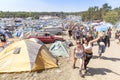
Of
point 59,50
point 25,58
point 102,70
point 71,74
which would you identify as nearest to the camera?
point 71,74

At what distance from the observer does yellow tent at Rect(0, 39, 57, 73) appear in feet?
38.0

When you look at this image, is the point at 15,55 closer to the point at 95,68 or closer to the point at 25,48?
the point at 25,48

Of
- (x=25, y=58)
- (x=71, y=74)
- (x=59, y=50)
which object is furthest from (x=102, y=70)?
(x=59, y=50)

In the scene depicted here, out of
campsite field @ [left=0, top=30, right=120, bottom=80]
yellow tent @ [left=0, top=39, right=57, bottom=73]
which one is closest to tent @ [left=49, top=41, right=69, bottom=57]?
yellow tent @ [left=0, top=39, right=57, bottom=73]

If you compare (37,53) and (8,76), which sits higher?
(37,53)

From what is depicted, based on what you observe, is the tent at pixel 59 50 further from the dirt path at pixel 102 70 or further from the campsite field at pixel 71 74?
the campsite field at pixel 71 74

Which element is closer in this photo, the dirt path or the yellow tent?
the dirt path

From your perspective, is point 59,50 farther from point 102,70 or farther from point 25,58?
point 102,70

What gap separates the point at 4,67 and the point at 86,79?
13.9ft

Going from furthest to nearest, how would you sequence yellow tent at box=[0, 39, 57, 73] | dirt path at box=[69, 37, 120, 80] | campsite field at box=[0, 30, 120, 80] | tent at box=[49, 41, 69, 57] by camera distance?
tent at box=[49, 41, 69, 57]
yellow tent at box=[0, 39, 57, 73]
campsite field at box=[0, 30, 120, 80]
dirt path at box=[69, 37, 120, 80]

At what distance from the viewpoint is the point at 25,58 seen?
11.8 metres

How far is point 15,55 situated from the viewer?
12.1 meters

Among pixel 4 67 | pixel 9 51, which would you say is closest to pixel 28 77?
pixel 4 67

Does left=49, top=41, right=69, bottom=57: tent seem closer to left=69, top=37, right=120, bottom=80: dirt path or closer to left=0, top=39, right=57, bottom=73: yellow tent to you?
left=69, top=37, right=120, bottom=80: dirt path
